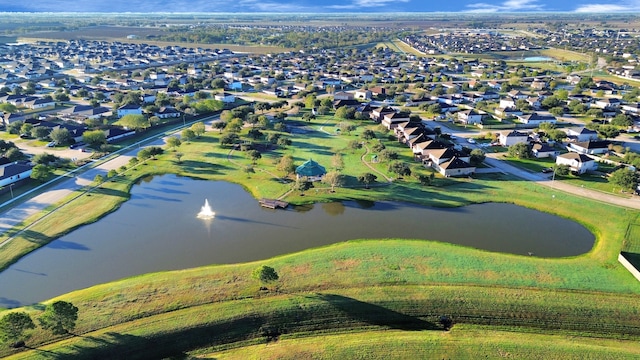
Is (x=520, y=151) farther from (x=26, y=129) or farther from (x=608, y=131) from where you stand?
(x=26, y=129)

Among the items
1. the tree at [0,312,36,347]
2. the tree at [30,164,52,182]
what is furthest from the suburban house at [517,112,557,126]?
the tree at [0,312,36,347]

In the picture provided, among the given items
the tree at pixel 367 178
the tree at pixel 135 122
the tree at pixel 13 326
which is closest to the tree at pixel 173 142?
the tree at pixel 135 122

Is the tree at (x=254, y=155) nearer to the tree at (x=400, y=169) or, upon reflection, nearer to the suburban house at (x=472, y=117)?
the tree at (x=400, y=169)

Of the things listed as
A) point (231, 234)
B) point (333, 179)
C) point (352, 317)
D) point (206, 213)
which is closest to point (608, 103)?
point (333, 179)

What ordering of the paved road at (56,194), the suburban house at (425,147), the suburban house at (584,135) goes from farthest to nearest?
the suburban house at (584,135)
the suburban house at (425,147)
the paved road at (56,194)

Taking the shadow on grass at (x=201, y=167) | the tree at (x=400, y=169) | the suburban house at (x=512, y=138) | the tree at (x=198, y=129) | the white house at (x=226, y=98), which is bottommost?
the shadow on grass at (x=201, y=167)

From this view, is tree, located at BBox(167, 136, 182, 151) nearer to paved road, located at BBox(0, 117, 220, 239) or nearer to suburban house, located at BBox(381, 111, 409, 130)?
paved road, located at BBox(0, 117, 220, 239)

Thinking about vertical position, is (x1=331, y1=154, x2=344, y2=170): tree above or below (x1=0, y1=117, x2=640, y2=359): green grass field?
above
